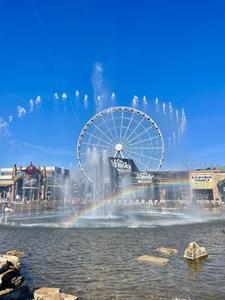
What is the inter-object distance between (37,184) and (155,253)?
10593 cm

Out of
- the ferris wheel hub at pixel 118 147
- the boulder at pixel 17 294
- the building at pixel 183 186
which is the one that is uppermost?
the ferris wheel hub at pixel 118 147

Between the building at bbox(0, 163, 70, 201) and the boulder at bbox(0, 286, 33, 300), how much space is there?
3935 inches

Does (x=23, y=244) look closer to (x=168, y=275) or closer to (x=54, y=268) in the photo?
(x=54, y=268)

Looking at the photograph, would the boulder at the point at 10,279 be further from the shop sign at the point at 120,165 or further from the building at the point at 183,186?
the building at the point at 183,186

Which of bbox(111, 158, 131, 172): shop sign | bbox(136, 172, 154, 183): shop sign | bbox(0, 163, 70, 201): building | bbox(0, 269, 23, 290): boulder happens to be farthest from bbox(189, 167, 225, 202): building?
bbox(0, 269, 23, 290): boulder

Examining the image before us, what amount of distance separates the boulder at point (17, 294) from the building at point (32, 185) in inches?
3935

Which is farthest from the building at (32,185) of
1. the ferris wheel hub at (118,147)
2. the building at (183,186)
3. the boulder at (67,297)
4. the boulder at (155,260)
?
the boulder at (67,297)

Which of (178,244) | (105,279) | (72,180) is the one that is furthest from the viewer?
(72,180)

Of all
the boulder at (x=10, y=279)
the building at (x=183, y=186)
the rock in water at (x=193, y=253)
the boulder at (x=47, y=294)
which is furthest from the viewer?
the building at (x=183, y=186)

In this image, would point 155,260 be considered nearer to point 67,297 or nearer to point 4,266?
point 67,297

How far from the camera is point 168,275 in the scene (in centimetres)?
1145

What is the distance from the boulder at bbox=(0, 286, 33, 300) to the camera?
357 inches

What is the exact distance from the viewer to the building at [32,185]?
113750 millimetres

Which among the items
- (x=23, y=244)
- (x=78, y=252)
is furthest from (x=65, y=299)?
(x=23, y=244)
